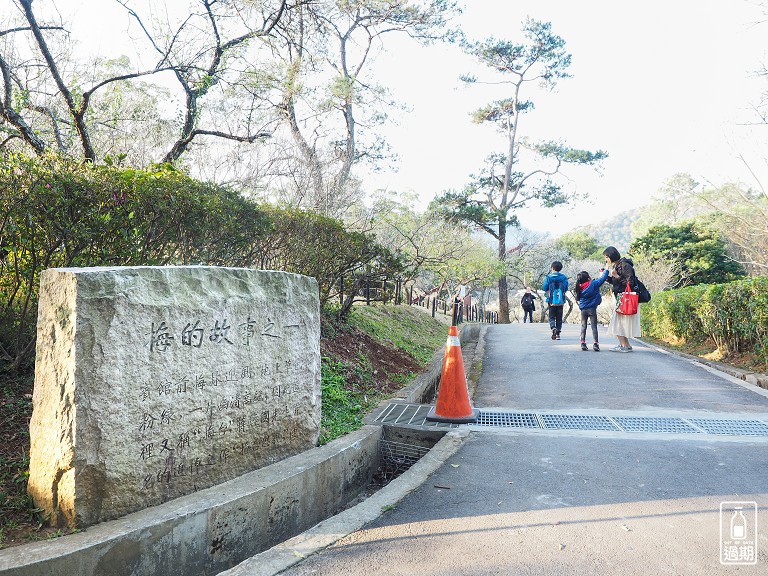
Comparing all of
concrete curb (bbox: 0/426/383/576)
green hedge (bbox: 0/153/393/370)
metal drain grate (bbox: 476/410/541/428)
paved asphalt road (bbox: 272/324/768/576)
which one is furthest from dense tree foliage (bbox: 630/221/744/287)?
concrete curb (bbox: 0/426/383/576)

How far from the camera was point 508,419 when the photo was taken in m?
5.90

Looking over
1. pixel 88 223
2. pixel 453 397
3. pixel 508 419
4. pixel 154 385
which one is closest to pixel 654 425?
pixel 508 419

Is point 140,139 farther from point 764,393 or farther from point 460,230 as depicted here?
point 460,230

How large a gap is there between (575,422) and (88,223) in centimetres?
480

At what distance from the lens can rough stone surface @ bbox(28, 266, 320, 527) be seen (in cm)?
293

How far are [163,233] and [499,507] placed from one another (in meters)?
3.43

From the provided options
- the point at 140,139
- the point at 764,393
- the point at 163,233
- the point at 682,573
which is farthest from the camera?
the point at 140,139

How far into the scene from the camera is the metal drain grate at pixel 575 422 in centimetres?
558

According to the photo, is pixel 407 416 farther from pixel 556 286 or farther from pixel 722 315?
pixel 556 286

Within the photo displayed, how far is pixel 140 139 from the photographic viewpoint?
39.0 feet

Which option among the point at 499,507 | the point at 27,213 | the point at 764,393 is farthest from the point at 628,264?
the point at 27,213

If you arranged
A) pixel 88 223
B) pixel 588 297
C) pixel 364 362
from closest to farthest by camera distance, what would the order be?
pixel 88 223 < pixel 364 362 < pixel 588 297

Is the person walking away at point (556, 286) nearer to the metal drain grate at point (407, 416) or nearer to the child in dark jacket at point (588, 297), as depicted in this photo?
the child in dark jacket at point (588, 297)

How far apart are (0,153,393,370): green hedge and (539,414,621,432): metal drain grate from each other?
375 cm
